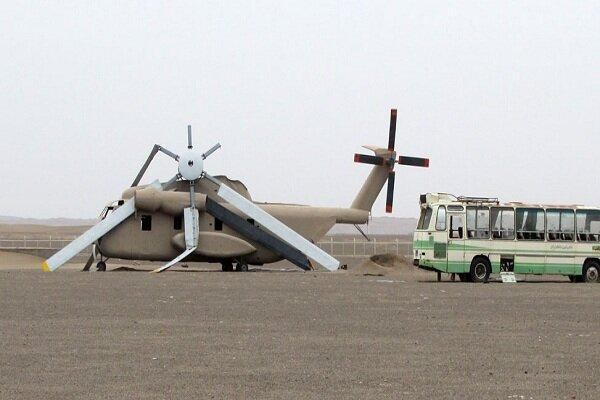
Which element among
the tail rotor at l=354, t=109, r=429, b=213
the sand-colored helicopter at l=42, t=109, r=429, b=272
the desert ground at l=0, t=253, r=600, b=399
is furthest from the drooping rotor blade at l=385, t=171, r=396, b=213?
the desert ground at l=0, t=253, r=600, b=399

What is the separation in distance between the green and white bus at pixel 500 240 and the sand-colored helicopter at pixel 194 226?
832 centimetres

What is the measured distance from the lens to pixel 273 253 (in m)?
48.7

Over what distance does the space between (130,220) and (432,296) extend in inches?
829

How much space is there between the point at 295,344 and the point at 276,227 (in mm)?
30156

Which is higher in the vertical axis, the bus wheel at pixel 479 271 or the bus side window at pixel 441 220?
the bus side window at pixel 441 220

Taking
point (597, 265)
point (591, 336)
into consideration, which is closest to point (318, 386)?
point (591, 336)

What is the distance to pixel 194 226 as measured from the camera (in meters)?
46.7

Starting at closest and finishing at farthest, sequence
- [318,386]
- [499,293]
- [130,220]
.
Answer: [318,386] → [499,293] → [130,220]

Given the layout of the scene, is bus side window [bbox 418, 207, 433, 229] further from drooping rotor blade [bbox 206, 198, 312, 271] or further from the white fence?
the white fence

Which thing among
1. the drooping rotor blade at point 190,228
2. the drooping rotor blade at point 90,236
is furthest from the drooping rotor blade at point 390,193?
the drooping rotor blade at point 90,236

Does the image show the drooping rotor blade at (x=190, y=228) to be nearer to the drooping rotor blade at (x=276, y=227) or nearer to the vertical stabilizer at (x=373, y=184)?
the drooping rotor blade at (x=276, y=227)

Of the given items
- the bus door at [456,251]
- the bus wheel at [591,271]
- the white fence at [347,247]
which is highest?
the bus door at [456,251]

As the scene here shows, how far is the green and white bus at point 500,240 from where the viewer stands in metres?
38.0

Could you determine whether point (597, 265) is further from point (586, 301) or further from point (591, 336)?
point (591, 336)
